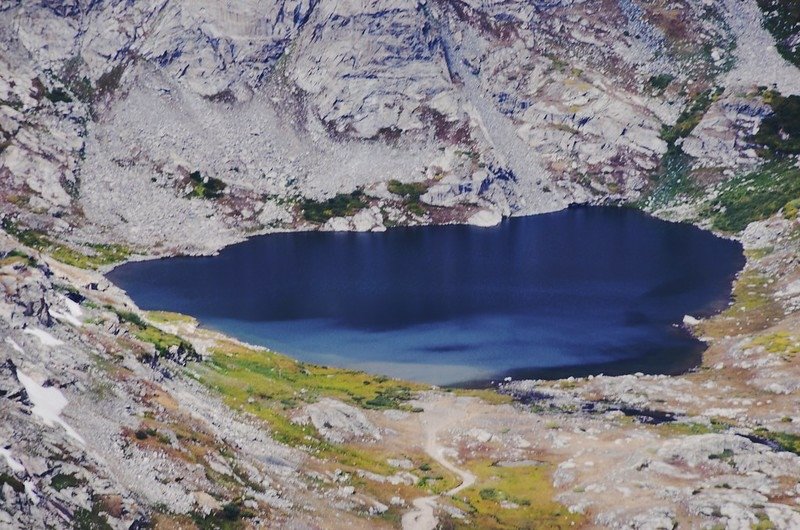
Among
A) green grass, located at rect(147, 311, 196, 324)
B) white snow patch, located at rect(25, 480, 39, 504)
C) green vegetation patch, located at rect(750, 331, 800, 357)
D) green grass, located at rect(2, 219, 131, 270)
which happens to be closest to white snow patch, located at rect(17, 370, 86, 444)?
white snow patch, located at rect(25, 480, 39, 504)

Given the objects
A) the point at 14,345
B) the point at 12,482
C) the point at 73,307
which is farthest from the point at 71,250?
the point at 12,482

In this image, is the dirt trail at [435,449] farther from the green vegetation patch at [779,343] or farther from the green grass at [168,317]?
the green grass at [168,317]

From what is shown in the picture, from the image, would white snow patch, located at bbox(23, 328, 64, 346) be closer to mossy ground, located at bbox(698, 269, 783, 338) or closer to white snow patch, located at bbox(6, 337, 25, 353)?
white snow patch, located at bbox(6, 337, 25, 353)

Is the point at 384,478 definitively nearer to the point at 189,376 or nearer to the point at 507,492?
the point at 507,492

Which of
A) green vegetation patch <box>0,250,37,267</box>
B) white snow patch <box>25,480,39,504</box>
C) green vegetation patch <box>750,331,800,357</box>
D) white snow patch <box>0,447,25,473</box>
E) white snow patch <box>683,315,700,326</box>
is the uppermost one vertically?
white snow patch <box>683,315,700,326</box>

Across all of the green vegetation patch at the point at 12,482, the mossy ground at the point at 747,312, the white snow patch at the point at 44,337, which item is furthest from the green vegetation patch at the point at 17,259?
the mossy ground at the point at 747,312

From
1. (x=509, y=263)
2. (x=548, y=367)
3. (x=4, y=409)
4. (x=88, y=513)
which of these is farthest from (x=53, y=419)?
(x=509, y=263)
